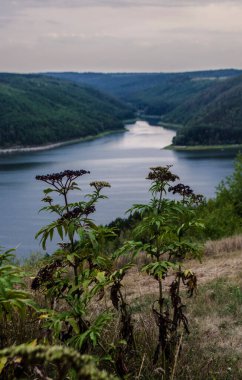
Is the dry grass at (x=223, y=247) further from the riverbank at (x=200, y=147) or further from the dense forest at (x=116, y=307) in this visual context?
the riverbank at (x=200, y=147)

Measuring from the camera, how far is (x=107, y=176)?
86812 millimetres

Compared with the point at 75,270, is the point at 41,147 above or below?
below

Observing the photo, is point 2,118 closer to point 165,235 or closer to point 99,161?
point 99,161

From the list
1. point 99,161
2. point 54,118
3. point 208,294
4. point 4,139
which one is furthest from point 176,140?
point 208,294

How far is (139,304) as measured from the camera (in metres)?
7.61

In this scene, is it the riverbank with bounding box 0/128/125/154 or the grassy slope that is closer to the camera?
the grassy slope

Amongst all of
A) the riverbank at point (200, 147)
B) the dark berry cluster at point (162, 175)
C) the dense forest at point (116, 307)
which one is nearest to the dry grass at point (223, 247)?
the dense forest at point (116, 307)

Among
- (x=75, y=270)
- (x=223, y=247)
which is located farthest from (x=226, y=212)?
(x=75, y=270)

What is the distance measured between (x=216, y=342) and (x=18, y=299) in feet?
11.3

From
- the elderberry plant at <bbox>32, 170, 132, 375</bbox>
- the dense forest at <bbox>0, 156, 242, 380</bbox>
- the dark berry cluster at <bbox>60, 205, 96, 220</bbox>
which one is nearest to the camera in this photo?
the dense forest at <bbox>0, 156, 242, 380</bbox>

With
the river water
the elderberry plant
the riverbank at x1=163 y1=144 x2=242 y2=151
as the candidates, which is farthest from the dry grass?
the riverbank at x1=163 y1=144 x2=242 y2=151

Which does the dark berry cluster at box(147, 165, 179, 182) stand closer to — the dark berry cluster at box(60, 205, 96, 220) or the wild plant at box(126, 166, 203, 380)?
the wild plant at box(126, 166, 203, 380)

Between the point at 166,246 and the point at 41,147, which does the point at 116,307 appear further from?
the point at 41,147

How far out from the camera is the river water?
5416cm
